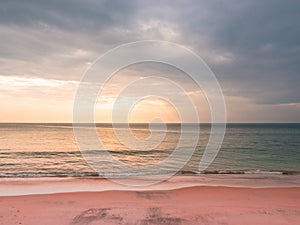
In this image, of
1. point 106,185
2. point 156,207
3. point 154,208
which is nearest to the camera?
point 154,208

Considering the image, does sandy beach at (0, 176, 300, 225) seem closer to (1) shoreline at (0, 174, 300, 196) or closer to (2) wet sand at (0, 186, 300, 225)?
(2) wet sand at (0, 186, 300, 225)

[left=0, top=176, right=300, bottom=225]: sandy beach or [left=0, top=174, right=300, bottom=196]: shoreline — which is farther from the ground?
[left=0, top=176, right=300, bottom=225]: sandy beach

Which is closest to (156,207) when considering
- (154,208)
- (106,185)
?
(154,208)

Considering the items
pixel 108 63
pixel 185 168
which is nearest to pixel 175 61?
pixel 108 63

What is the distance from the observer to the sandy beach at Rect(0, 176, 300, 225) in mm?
8672

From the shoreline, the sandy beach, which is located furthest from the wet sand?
the shoreline

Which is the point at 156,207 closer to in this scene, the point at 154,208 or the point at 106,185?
the point at 154,208

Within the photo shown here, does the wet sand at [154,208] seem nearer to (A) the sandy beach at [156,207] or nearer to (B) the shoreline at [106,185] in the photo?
(A) the sandy beach at [156,207]

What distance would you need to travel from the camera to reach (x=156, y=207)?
10.1m

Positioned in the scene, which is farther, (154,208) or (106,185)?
(106,185)

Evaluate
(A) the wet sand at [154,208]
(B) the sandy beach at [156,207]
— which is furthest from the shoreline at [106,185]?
(A) the wet sand at [154,208]

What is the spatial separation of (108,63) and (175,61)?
131 inches

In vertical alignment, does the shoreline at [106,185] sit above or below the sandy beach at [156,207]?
below

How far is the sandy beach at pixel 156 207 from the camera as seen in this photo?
867cm
